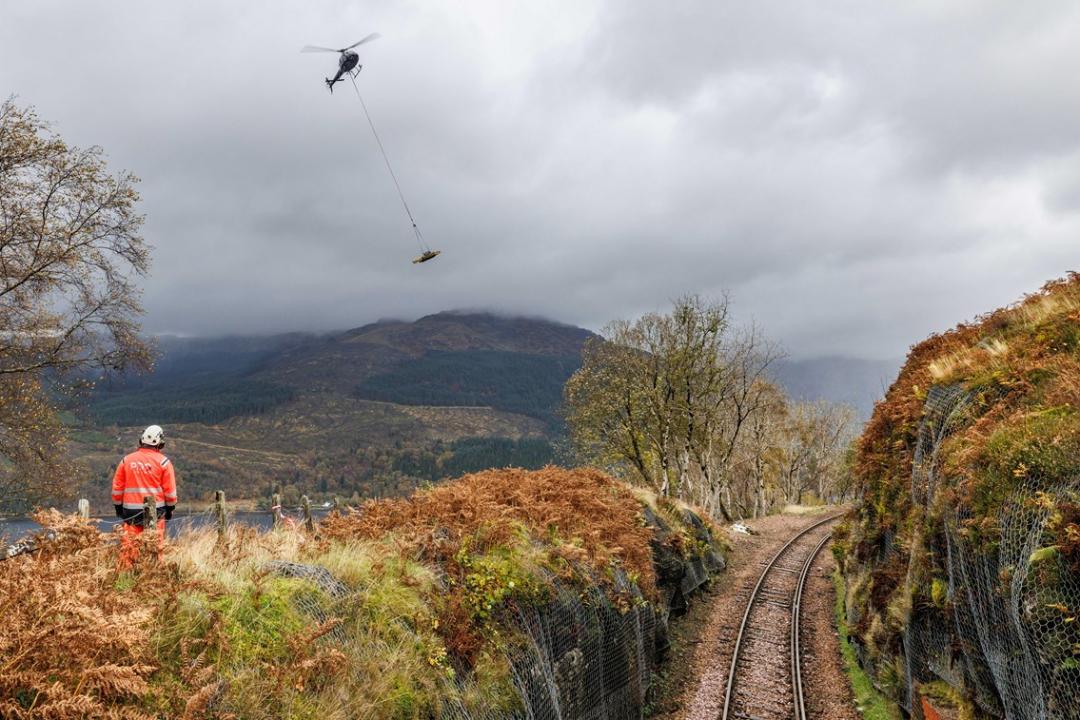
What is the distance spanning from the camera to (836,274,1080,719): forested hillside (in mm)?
6965

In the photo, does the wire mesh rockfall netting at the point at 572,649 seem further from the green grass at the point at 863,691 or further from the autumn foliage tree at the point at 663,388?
the autumn foliage tree at the point at 663,388

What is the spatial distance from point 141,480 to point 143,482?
39mm

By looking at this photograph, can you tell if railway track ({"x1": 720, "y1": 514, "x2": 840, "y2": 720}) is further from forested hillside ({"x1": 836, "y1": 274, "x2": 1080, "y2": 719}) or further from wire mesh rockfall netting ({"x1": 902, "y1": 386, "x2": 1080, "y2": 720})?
wire mesh rockfall netting ({"x1": 902, "y1": 386, "x2": 1080, "y2": 720})

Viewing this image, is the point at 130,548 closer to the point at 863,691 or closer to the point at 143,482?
the point at 143,482

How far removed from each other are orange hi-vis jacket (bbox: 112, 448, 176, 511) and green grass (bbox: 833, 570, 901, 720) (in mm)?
14779

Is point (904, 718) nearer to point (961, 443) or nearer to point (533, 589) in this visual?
point (961, 443)

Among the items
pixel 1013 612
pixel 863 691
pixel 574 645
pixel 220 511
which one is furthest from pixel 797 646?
pixel 220 511

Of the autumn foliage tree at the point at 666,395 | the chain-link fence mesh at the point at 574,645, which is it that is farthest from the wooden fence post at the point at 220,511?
the autumn foliage tree at the point at 666,395

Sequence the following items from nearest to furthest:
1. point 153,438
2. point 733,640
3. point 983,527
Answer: point 983,527 < point 153,438 < point 733,640

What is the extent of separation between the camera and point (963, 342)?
16.7m

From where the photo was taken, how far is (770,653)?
16.7m

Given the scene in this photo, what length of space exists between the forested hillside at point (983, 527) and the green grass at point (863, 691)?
38 centimetres

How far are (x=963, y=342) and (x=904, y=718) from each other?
32.5ft

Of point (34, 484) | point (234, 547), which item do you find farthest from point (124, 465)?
point (34, 484)
